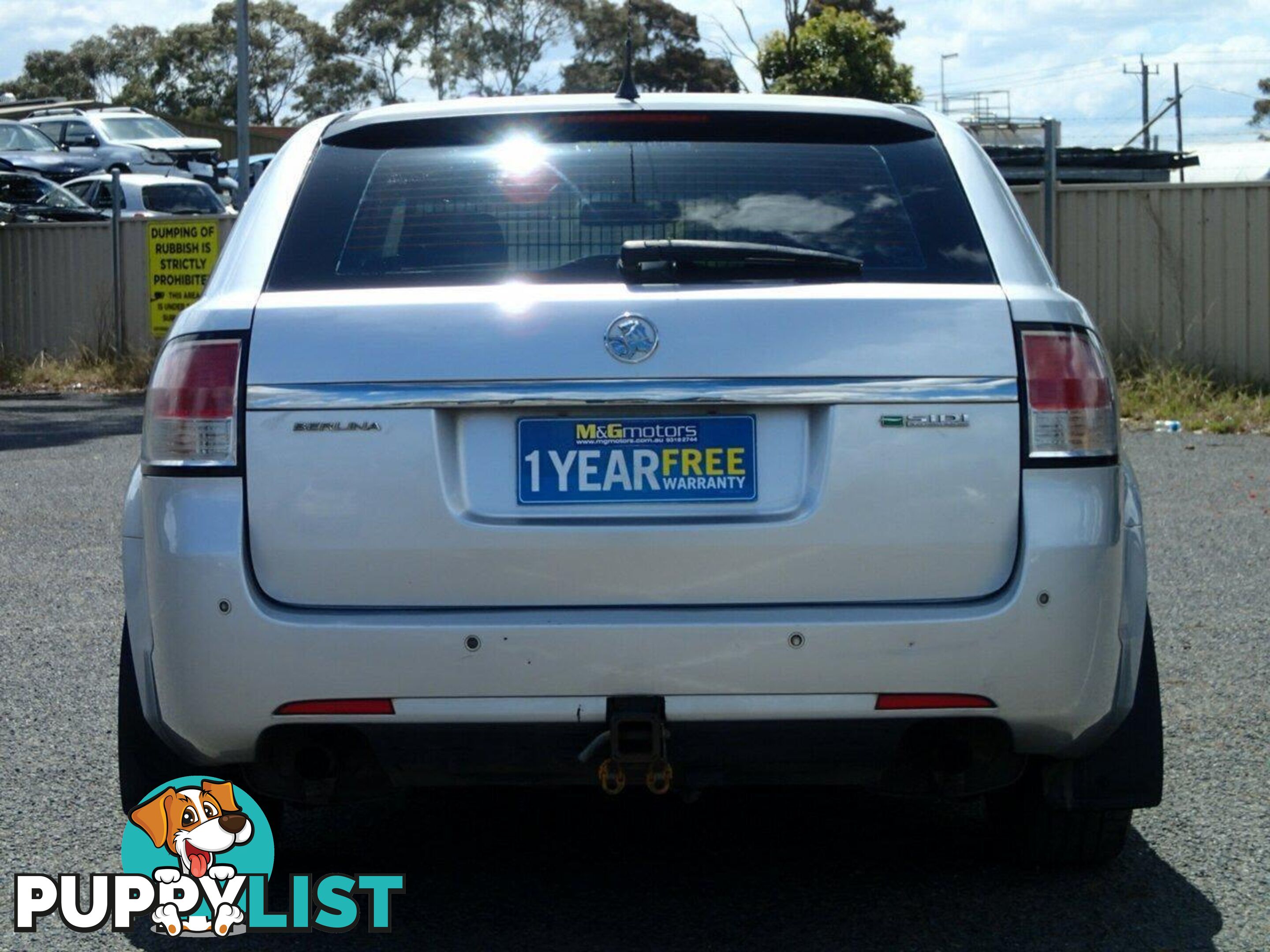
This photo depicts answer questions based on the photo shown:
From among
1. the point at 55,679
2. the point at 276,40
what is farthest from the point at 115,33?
the point at 55,679

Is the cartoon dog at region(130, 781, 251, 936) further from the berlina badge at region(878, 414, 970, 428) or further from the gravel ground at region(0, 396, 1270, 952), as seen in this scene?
the berlina badge at region(878, 414, 970, 428)

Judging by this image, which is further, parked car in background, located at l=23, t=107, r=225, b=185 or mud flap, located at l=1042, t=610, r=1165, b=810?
parked car in background, located at l=23, t=107, r=225, b=185

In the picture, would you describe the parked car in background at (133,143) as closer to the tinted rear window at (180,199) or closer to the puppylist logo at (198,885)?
the tinted rear window at (180,199)

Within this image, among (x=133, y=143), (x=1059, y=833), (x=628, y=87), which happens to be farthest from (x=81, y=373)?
(x=1059, y=833)

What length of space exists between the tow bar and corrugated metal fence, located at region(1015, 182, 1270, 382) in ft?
40.8

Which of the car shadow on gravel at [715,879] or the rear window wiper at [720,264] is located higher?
the rear window wiper at [720,264]

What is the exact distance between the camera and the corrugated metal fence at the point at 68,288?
19484 mm

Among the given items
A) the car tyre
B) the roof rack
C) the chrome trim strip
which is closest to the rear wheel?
the car tyre

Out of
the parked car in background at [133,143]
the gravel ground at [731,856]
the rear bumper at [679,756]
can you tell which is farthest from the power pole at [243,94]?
the rear bumper at [679,756]

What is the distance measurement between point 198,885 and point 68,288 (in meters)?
17.4

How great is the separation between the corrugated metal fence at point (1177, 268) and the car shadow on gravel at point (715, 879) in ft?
36.8

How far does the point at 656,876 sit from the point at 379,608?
108 centimetres

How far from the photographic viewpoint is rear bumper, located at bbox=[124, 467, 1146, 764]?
3066mm

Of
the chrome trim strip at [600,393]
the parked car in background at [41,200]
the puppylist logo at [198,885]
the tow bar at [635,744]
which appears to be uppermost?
the parked car in background at [41,200]
